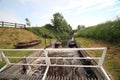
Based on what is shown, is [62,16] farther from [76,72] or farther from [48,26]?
[76,72]

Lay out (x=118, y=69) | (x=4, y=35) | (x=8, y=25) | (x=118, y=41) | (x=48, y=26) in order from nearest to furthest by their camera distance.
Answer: (x=118, y=69) → (x=118, y=41) → (x=4, y=35) → (x=8, y=25) → (x=48, y=26)

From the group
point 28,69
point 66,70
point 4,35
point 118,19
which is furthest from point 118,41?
point 4,35

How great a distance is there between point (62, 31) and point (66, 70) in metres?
47.4

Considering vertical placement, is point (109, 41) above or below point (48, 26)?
below

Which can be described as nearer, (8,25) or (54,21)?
(8,25)

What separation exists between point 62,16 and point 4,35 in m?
37.8

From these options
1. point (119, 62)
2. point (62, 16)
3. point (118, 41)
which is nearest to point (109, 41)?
point (118, 41)

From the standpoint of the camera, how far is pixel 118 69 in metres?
5.99

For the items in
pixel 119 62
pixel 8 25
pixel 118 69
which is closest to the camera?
pixel 118 69

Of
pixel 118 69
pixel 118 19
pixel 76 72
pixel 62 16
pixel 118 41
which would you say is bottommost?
pixel 76 72

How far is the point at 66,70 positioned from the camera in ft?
25.3

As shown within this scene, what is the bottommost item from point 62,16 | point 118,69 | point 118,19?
point 118,69

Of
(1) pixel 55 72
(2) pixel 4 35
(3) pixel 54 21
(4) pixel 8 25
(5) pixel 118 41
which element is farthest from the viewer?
(3) pixel 54 21

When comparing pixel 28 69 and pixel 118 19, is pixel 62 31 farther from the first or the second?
pixel 28 69
